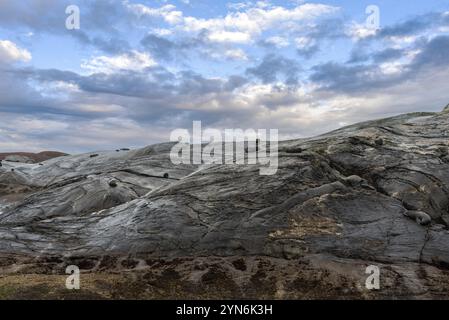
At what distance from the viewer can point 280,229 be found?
1977 centimetres

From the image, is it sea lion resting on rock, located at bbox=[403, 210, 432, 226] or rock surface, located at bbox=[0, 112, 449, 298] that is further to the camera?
sea lion resting on rock, located at bbox=[403, 210, 432, 226]

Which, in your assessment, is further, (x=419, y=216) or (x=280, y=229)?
(x=280, y=229)

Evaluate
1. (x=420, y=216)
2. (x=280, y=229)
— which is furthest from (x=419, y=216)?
(x=280, y=229)

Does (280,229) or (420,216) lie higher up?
(420,216)

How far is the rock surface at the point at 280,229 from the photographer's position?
16.9 meters

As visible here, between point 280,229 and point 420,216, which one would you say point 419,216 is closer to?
point 420,216

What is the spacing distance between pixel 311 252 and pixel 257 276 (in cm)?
256

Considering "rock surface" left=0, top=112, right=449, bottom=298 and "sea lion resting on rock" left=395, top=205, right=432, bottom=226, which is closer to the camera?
"rock surface" left=0, top=112, right=449, bottom=298

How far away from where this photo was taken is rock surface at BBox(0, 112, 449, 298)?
16.9 metres

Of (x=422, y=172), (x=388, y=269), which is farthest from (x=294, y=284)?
(x=422, y=172)

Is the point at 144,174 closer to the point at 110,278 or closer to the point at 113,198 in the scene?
the point at 113,198

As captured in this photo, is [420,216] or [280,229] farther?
[280,229]

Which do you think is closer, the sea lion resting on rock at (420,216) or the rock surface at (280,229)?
the rock surface at (280,229)
